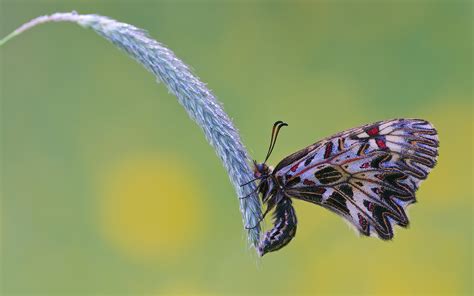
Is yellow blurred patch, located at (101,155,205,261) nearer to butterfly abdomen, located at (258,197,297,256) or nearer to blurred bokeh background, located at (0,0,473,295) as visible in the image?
blurred bokeh background, located at (0,0,473,295)

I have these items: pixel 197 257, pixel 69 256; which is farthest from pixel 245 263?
pixel 69 256

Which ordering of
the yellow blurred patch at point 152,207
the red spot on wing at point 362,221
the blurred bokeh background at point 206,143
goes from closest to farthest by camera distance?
the red spot on wing at point 362,221 → the blurred bokeh background at point 206,143 → the yellow blurred patch at point 152,207

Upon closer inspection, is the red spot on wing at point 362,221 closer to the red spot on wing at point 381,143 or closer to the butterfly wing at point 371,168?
the butterfly wing at point 371,168

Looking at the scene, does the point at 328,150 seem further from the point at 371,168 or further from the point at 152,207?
the point at 152,207

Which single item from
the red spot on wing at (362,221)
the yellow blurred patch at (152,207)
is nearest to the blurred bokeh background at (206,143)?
the yellow blurred patch at (152,207)

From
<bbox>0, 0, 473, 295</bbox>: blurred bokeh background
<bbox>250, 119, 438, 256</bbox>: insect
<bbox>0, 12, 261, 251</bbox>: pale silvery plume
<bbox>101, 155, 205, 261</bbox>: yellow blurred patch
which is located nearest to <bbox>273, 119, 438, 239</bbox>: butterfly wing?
<bbox>250, 119, 438, 256</bbox>: insect

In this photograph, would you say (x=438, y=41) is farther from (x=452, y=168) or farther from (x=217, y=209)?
(x=217, y=209)
